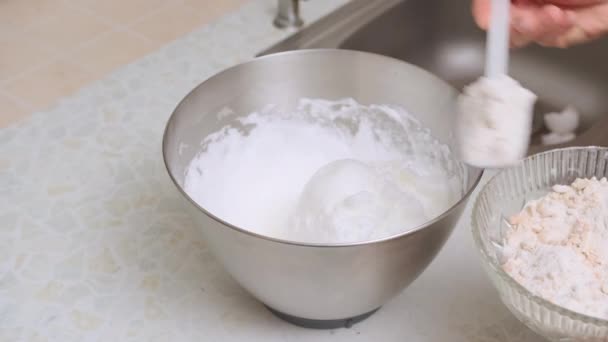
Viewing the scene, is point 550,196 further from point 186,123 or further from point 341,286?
point 186,123

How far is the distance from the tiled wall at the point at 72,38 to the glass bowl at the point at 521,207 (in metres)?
0.68

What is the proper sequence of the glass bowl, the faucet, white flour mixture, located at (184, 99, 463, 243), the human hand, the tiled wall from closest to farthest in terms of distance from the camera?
the glass bowl → white flour mixture, located at (184, 99, 463, 243) → the human hand → the tiled wall → the faucet

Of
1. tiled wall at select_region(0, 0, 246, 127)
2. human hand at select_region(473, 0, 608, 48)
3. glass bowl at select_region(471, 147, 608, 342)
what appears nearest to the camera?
glass bowl at select_region(471, 147, 608, 342)

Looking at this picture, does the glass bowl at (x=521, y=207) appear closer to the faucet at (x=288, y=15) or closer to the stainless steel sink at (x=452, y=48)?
the stainless steel sink at (x=452, y=48)

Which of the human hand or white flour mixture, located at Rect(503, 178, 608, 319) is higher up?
the human hand

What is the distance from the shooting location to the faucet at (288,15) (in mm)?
1203

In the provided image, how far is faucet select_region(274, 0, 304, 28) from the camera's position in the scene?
1.20 metres

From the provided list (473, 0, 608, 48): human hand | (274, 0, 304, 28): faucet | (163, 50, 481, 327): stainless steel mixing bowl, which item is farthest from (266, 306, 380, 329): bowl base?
(274, 0, 304, 28): faucet

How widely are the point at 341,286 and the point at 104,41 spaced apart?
74cm

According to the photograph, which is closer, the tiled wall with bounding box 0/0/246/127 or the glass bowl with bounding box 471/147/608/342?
the glass bowl with bounding box 471/147/608/342

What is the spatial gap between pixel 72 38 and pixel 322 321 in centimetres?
73

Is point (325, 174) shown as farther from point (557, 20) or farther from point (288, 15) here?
point (288, 15)

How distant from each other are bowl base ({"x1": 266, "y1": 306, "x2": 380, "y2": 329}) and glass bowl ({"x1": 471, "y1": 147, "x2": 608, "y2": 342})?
0.53 ft

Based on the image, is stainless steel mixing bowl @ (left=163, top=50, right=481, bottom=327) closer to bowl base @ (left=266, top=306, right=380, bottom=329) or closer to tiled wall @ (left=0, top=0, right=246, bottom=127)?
bowl base @ (left=266, top=306, right=380, bottom=329)
